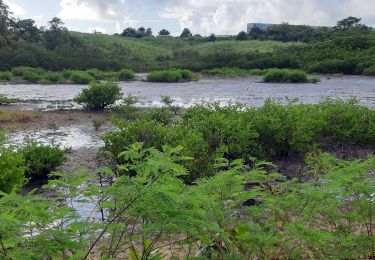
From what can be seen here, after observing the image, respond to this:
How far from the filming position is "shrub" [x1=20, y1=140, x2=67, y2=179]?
24.5ft

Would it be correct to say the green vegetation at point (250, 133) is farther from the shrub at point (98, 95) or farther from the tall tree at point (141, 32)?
the tall tree at point (141, 32)

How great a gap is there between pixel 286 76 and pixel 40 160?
2662cm

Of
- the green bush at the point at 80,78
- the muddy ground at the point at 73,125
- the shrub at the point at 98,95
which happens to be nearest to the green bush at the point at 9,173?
the muddy ground at the point at 73,125

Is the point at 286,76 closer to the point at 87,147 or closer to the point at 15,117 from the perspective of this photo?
the point at 15,117

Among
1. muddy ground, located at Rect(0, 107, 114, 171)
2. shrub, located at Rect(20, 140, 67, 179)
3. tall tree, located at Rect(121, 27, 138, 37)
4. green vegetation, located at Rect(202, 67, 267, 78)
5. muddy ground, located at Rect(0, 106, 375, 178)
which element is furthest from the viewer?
tall tree, located at Rect(121, 27, 138, 37)

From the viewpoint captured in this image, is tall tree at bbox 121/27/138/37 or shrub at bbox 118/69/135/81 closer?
shrub at bbox 118/69/135/81

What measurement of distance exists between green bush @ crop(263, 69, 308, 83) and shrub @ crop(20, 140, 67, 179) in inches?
1027

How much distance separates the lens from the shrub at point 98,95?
16094 millimetres

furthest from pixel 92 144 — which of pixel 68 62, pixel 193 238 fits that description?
pixel 68 62

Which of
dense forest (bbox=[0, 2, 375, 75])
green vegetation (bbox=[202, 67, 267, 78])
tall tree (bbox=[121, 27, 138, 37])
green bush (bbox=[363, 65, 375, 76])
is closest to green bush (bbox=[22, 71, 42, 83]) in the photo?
dense forest (bbox=[0, 2, 375, 75])

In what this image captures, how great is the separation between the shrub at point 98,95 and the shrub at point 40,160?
27.6 feet

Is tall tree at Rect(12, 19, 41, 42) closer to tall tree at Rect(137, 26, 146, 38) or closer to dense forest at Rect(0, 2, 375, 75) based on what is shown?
dense forest at Rect(0, 2, 375, 75)

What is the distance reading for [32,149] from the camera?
7.63 meters

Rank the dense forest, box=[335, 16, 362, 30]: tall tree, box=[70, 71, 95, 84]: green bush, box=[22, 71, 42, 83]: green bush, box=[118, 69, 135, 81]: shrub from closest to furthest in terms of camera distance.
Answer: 1. box=[70, 71, 95, 84]: green bush
2. box=[22, 71, 42, 83]: green bush
3. box=[118, 69, 135, 81]: shrub
4. the dense forest
5. box=[335, 16, 362, 30]: tall tree
